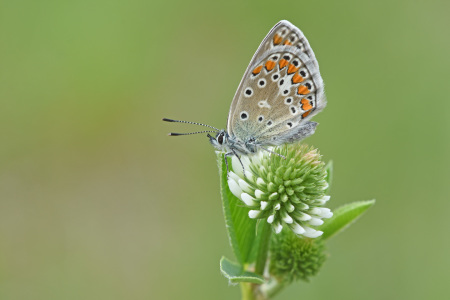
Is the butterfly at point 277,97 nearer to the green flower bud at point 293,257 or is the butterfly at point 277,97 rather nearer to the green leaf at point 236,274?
the green flower bud at point 293,257

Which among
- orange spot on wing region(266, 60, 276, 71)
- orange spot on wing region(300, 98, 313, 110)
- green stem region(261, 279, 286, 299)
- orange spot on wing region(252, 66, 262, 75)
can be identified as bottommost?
green stem region(261, 279, 286, 299)

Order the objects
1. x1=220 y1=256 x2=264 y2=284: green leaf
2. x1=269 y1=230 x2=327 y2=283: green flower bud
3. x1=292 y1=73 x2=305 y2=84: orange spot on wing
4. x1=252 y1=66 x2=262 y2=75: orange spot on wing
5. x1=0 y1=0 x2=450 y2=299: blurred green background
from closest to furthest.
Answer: x1=220 y1=256 x2=264 y2=284: green leaf
x1=269 y1=230 x2=327 y2=283: green flower bud
x1=252 y1=66 x2=262 y2=75: orange spot on wing
x1=292 y1=73 x2=305 y2=84: orange spot on wing
x1=0 y1=0 x2=450 y2=299: blurred green background

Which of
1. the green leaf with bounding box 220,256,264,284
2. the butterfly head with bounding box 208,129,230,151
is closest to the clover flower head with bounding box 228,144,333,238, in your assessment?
the green leaf with bounding box 220,256,264,284

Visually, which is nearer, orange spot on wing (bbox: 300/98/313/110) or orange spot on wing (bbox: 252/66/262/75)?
orange spot on wing (bbox: 252/66/262/75)

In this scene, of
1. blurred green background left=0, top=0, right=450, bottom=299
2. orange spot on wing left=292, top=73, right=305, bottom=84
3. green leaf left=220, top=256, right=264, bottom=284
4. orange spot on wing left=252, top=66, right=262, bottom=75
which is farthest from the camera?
blurred green background left=0, top=0, right=450, bottom=299

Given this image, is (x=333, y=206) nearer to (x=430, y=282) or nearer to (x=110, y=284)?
(x=430, y=282)

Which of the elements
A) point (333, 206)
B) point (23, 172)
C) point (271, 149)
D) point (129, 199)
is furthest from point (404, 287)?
point (23, 172)

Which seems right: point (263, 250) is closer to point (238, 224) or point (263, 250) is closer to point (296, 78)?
point (238, 224)

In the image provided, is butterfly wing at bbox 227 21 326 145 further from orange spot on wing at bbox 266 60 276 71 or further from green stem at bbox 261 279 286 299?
green stem at bbox 261 279 286 299
